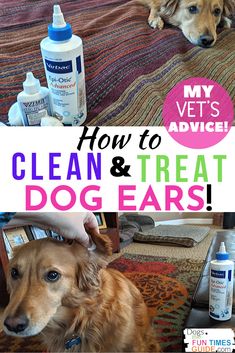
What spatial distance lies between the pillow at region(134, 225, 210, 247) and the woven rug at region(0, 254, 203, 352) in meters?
0.09

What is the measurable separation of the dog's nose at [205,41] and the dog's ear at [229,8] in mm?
155

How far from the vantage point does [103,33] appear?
1.04 m

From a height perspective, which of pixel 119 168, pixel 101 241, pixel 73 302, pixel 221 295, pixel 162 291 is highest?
pixel 119 168

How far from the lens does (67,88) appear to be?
749mm

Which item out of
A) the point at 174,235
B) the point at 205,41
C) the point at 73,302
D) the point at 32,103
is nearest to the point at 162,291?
the point at 174,235

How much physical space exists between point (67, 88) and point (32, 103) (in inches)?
2.5

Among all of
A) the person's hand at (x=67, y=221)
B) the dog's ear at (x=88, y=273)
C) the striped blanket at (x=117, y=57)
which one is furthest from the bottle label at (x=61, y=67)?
A: the dog's ear at (x=88, y=273)

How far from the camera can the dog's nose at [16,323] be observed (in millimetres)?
736

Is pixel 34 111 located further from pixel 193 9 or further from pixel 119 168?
pixel 193 9

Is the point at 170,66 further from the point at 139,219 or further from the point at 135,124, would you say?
the point at 139,219

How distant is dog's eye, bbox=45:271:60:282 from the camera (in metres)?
0.80

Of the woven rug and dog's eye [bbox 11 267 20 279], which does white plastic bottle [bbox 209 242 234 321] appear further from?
dog's eye [bbox 11 267 20 279]

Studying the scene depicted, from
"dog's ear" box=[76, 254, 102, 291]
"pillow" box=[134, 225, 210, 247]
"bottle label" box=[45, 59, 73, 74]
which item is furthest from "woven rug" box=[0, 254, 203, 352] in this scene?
"bottle label" box=[45, 59, 73, 74]

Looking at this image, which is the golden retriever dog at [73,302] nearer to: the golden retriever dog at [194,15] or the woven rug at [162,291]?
the woven rug at [162,291]
